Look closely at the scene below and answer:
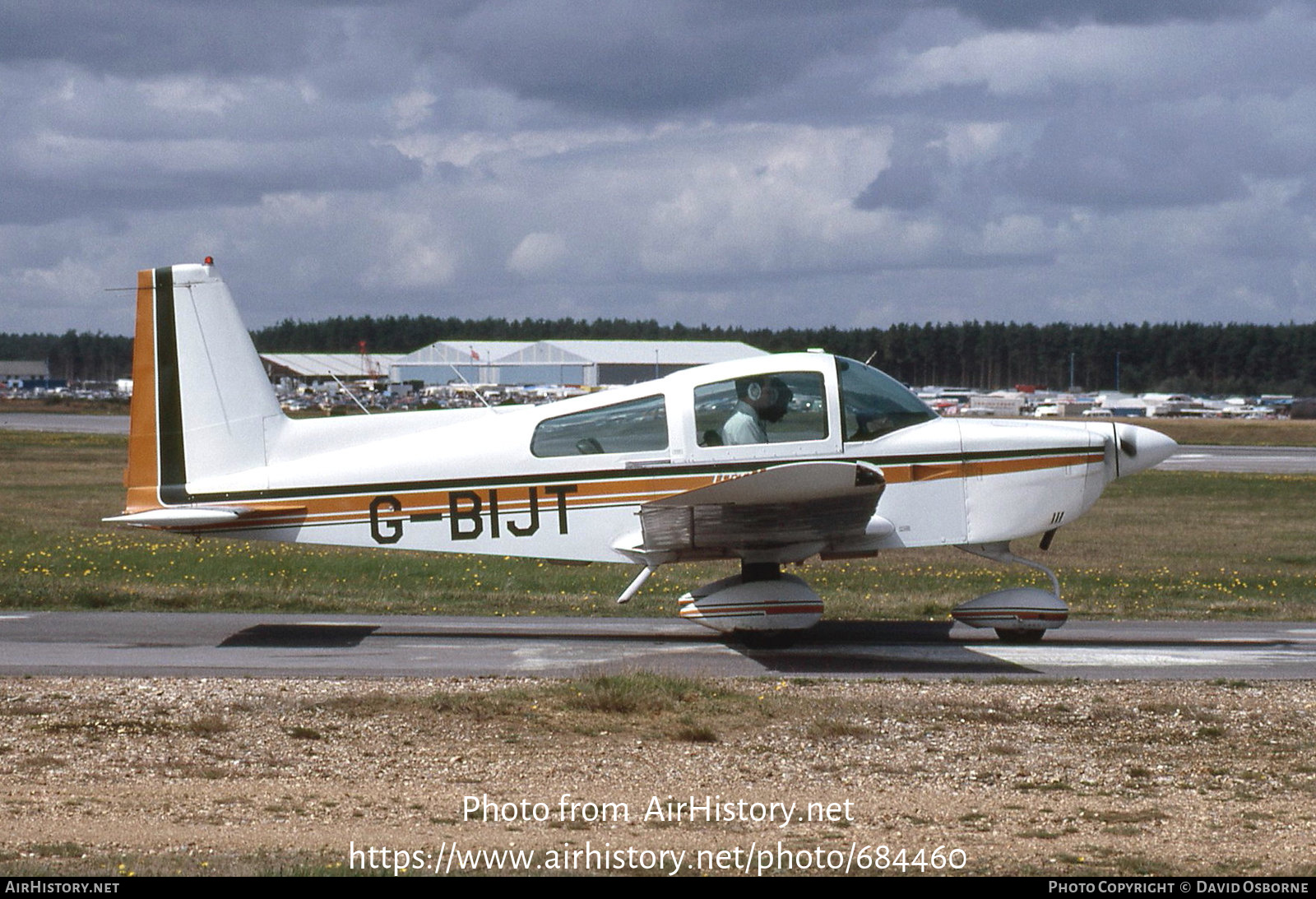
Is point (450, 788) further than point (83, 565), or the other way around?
point (83, 565)

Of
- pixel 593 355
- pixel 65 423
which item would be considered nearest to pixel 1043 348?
pixel 593 355

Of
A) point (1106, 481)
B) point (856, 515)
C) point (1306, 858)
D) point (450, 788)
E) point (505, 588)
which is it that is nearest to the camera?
point (1306, 858)

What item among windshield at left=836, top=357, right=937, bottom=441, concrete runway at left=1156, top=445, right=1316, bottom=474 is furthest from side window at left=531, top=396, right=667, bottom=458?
concrete runway at left=1156, top=445, right=1316, bottom=474

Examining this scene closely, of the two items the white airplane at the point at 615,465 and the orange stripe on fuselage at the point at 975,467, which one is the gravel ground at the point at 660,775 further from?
the orange stripe on fuselage at the point at 975,467

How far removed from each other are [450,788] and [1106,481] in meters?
6.98

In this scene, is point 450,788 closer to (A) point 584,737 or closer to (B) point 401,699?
(A) point 584,737

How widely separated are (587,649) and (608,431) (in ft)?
6.29

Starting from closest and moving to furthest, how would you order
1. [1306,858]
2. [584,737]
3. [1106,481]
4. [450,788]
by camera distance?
[1306,858], [450,788], [584,737], [1106,481]

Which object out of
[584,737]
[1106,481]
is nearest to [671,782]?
[584,737]

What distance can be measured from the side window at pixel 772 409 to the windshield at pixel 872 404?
23 centimetres

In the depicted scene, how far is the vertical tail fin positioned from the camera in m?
11.5

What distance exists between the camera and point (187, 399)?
11578mm

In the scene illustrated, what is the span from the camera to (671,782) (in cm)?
721

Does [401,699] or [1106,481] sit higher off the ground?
[1106,481]
